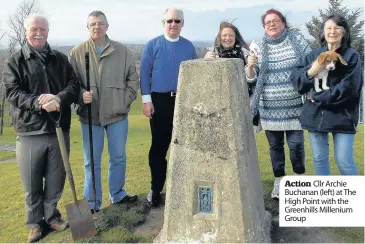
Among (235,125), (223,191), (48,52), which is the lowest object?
(223,191)

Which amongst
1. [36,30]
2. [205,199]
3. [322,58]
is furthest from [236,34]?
[36,30]

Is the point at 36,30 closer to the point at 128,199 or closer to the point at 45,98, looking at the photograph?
the point at 45,98

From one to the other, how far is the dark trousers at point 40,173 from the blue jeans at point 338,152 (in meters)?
3.31

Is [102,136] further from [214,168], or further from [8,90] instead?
[214,168]

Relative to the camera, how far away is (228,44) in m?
5.53

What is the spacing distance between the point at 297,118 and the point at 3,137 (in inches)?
1284

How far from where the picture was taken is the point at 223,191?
441cm

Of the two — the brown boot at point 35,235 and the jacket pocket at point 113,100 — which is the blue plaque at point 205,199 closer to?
the jacket pocket at point 113,100

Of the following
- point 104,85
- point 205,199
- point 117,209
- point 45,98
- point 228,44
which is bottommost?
point 117,209

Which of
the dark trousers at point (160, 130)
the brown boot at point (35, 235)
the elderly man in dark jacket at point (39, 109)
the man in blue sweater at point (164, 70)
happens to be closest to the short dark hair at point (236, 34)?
the man in blue sweater at point (164, 70)

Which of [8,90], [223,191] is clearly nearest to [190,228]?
[223,191]

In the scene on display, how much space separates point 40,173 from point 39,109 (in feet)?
3.12

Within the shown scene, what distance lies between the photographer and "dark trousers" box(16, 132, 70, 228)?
5.20 metres

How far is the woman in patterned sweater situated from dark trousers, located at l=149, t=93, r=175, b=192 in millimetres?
1177
